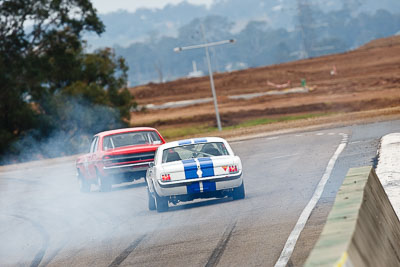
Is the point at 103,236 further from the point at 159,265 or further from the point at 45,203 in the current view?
the point at 45,203

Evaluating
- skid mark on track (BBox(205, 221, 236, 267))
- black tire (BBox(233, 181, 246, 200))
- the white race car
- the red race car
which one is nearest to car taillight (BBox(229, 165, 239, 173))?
the white race car

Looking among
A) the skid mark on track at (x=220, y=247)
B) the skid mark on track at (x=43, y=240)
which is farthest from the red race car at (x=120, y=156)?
the skid mark on track at (x=220, y=247)

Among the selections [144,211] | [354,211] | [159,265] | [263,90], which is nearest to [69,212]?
[144,211]

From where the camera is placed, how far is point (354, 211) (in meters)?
5.90

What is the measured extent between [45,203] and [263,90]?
195ft

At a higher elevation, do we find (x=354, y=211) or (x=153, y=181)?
(x=354, y=211)

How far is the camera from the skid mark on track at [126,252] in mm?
9655

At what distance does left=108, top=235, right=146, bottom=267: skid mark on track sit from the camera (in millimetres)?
9655

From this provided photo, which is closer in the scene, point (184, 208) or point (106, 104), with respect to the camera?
point (184, 208)

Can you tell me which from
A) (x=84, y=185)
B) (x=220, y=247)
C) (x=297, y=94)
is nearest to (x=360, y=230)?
(x=220, y=247)

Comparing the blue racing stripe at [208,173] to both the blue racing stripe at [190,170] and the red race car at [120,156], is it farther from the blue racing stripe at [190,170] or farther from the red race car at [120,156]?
the red race car at [120,156]

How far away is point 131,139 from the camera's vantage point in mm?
20016

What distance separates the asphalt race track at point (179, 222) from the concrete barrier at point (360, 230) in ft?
3.72

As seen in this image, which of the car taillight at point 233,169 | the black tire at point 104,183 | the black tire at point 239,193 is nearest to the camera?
the car taillight at point 233,169
